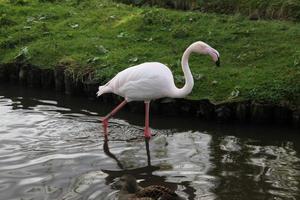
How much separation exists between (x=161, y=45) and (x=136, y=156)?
18.6ft

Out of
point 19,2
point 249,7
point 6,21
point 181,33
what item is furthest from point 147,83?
point 19,2

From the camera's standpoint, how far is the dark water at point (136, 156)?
27.9 ft

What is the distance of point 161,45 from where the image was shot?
596 inches

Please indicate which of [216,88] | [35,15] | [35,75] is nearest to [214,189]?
[216,88]

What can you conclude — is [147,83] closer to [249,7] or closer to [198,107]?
[198,107]

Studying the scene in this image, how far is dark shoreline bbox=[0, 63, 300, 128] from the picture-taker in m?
11.4

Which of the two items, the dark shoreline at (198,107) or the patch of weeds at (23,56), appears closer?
the dark shoreline at (198,107)

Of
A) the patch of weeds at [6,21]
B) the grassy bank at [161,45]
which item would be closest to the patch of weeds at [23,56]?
the grassy bank at [161,45]

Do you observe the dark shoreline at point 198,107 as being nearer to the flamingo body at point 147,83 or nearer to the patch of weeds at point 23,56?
the patch of weeds at point 23,56

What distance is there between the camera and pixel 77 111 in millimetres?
12680

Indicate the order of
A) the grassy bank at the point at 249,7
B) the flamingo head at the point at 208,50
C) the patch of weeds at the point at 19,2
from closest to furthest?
the flamingo head at the point at 208,50 → the grassy bank at the point at 249,7 → the patch of weeds at the point at 19,2

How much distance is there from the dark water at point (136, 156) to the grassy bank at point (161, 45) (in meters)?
1.05

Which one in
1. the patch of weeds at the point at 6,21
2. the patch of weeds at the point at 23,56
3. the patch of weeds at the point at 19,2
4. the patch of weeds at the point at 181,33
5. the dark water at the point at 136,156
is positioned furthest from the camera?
the patch of weeds at the point at 19,2

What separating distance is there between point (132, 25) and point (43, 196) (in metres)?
9.18
